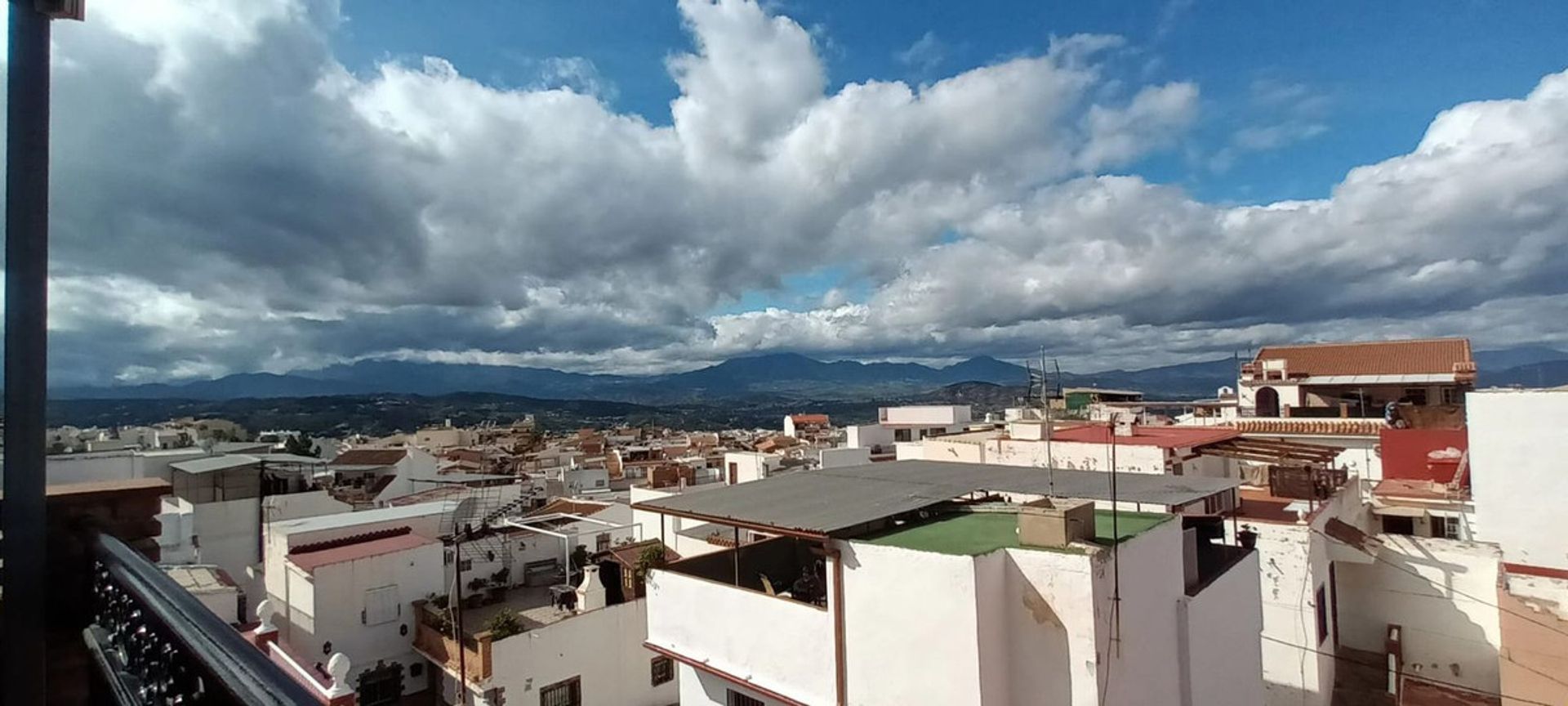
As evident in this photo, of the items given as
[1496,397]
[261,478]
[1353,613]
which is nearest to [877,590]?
[1353,613]

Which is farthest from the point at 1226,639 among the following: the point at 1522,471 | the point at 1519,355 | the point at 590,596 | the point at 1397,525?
the point at 1519,355

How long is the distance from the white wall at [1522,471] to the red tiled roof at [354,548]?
2386 centimetres

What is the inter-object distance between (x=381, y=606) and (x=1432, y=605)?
21970 mm

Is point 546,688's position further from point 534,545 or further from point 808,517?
point 808,517

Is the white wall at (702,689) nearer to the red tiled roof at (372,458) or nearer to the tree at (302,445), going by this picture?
the red tiled roof at (372,458)

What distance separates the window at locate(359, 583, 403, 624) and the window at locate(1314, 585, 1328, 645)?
18539 mm

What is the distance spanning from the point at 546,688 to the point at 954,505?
9209 mm

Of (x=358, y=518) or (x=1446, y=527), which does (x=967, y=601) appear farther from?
(x=358, y=518)

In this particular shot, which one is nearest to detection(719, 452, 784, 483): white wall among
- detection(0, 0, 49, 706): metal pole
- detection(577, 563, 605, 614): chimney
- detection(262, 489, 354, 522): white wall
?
detection(262, 489, 354, 522): white wall

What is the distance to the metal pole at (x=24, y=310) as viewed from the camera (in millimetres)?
1640

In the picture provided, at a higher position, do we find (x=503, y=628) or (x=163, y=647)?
(x=163, y=647)

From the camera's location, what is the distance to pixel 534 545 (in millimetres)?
18625

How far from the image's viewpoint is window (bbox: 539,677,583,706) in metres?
13.8

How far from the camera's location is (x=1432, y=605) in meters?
14.5
